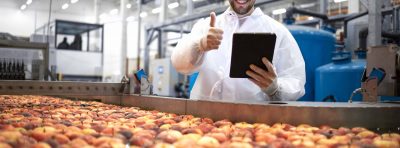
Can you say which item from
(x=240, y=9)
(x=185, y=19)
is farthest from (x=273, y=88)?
(x=185, y=19)

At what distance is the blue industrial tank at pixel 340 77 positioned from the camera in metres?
4.32

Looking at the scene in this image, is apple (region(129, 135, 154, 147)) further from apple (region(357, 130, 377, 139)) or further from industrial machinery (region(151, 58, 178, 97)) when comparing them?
industrial machinery (region(151, 58, 178, 97))

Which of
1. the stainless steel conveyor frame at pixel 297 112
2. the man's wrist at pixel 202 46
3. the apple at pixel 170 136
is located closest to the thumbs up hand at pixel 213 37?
the man's wrist at pixel 202 46

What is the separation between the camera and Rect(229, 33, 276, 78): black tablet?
176 centimetres

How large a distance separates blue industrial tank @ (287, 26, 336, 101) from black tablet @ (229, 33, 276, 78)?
2.96 m

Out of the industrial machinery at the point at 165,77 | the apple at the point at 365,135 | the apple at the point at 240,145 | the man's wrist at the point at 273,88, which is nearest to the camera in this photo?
the apple at the point at 240,145

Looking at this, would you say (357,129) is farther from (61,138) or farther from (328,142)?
(61,138)

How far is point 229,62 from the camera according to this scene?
2.66 metres

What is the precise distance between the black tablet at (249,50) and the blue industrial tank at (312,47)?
2964 mm

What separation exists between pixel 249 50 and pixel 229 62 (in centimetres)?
82

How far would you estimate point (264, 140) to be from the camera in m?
1.28

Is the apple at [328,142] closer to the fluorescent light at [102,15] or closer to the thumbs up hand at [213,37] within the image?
the thumbs up hand at [213,37]

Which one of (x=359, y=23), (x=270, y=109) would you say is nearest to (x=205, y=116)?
(x=270, y=109)

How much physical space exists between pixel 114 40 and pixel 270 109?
2093 cm
